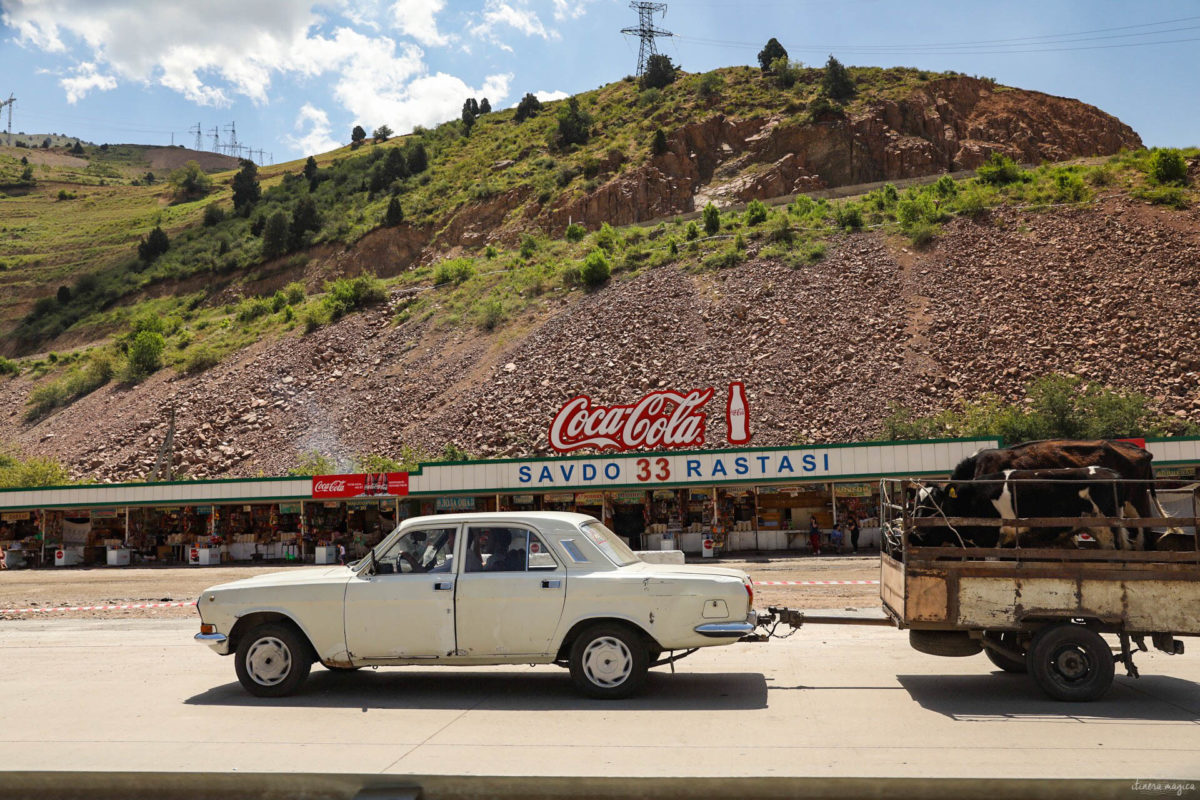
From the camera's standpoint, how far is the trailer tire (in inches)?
358

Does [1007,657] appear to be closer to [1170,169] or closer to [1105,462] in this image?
[1105,462]

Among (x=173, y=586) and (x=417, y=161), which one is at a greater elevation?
(x=417, y=161)

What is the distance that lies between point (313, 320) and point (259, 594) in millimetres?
64184

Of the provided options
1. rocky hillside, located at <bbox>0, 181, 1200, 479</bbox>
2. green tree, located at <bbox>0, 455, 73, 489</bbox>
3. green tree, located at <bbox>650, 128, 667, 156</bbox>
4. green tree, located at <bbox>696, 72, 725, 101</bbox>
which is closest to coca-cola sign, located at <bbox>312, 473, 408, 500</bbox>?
rocky hillside, located at <bbox>0, 181, 1200, 479</bbox>

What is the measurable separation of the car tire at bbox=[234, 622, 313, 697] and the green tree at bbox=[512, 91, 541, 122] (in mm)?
116255

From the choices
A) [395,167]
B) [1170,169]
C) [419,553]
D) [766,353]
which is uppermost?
[395,167]

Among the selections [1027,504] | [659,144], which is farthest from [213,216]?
[1027,504]

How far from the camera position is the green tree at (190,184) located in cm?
13400

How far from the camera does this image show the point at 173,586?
2884cm

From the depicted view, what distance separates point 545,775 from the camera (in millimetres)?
6586

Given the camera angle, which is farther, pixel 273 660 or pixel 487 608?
pixel 273 660

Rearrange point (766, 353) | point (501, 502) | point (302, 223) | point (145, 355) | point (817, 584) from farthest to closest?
1. point (302, 223)
2. point (145, 355)
3. point (766, 353)
4. point (501, 502)
5. point (817, 584)

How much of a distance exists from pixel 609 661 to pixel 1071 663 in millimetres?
4385

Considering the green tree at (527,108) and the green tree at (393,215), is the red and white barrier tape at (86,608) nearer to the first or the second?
the green tree at (393,215)
